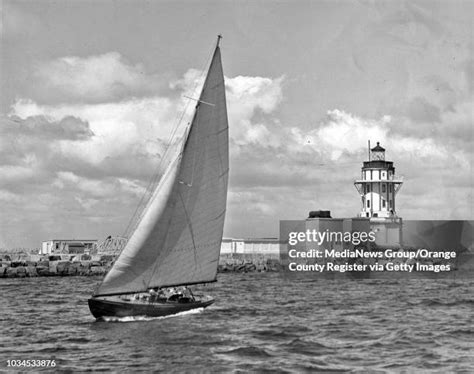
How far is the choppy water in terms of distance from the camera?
32719 millimetres

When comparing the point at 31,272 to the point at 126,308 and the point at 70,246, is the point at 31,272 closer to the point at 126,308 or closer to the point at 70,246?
the point at 70,246

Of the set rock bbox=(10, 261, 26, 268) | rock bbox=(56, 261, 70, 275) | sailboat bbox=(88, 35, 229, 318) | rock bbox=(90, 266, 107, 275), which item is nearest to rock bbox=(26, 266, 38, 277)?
rock bbox=(56, 261, 70, 275)

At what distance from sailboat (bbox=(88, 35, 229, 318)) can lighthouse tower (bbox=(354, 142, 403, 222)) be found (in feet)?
246

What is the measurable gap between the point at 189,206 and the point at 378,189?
77.6 meters

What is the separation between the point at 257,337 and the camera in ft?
131

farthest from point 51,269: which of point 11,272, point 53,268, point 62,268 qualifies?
point 11,272

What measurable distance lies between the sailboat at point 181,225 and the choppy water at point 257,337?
1568mm

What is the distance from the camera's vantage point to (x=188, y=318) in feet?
149

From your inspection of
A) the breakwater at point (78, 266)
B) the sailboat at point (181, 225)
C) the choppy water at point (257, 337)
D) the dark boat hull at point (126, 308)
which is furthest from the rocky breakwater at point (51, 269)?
the dark boat hull at point (126, 308)

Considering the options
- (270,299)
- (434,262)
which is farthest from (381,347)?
(434,262)

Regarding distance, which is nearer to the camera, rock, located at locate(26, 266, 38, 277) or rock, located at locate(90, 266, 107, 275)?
rock, located at locate(26, 266, 38, 277)

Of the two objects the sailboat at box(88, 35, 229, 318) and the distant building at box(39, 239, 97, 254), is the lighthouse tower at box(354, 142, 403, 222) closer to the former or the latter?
the distant building at box(39, 239, 97, 254)

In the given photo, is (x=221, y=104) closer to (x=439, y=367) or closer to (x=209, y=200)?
(x=209, y=200)

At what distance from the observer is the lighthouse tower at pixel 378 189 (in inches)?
4690
